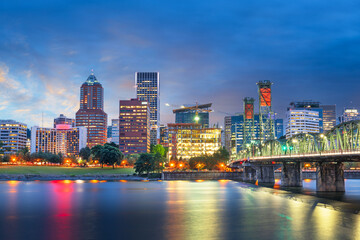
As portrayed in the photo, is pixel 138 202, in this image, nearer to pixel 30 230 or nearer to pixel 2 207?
pixel 2 207

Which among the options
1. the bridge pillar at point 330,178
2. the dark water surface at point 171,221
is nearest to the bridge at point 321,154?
the bridge pillar at point 330,178

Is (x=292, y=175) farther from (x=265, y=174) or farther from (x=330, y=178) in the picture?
(x=265, y=174)

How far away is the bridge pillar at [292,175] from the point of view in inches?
5802

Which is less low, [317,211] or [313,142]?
[313,142]

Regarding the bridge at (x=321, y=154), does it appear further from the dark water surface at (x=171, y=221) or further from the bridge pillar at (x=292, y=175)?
the dark water surface at (x=171, y=221)

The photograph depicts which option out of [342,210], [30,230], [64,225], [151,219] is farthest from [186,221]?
[342,210]

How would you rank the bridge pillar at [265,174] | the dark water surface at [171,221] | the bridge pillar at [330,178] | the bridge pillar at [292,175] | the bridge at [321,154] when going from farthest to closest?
the bridge pillar at [265,174]
the bridge pillar at [292,175]
the bridge pillar at [330,178]
the bridge at [321,154]
the dark water surface at [171,221]

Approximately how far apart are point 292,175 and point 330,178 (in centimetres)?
3397

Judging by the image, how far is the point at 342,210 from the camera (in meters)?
71.9

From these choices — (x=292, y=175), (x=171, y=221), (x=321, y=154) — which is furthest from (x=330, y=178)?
(x=171, y=221)

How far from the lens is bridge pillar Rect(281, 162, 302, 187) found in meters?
147

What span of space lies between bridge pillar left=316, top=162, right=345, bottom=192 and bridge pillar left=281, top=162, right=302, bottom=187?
31.7 m

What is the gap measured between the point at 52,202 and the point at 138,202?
21.8 m

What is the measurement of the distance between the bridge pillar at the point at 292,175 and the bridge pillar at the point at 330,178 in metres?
31.7
